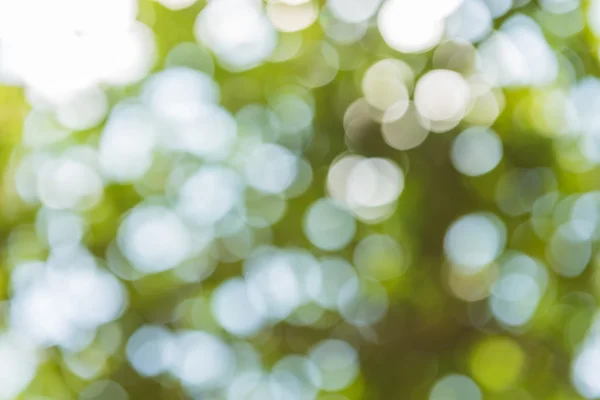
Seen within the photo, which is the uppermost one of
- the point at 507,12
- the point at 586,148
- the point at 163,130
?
the point at 507,12

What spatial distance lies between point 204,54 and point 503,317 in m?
0.70

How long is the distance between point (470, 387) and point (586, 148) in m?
0.46

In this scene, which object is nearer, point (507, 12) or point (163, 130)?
point (507, 12)

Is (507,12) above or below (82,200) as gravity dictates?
above

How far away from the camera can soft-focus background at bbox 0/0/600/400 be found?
3.71 ft

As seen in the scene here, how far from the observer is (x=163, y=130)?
125 centimetres

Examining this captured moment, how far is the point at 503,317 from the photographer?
115 cm

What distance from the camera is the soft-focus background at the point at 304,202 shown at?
113 centimetres

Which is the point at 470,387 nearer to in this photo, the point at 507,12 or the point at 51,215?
the point at 507,12

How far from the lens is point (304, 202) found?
3.96 feet

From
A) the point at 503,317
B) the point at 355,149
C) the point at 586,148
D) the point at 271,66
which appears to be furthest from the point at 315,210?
the point at 586,148

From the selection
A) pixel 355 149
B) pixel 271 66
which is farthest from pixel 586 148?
pixel 271 66

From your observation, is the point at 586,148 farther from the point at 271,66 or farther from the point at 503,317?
the point at 271,66

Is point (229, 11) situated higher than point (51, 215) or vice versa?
point (229, 11)
